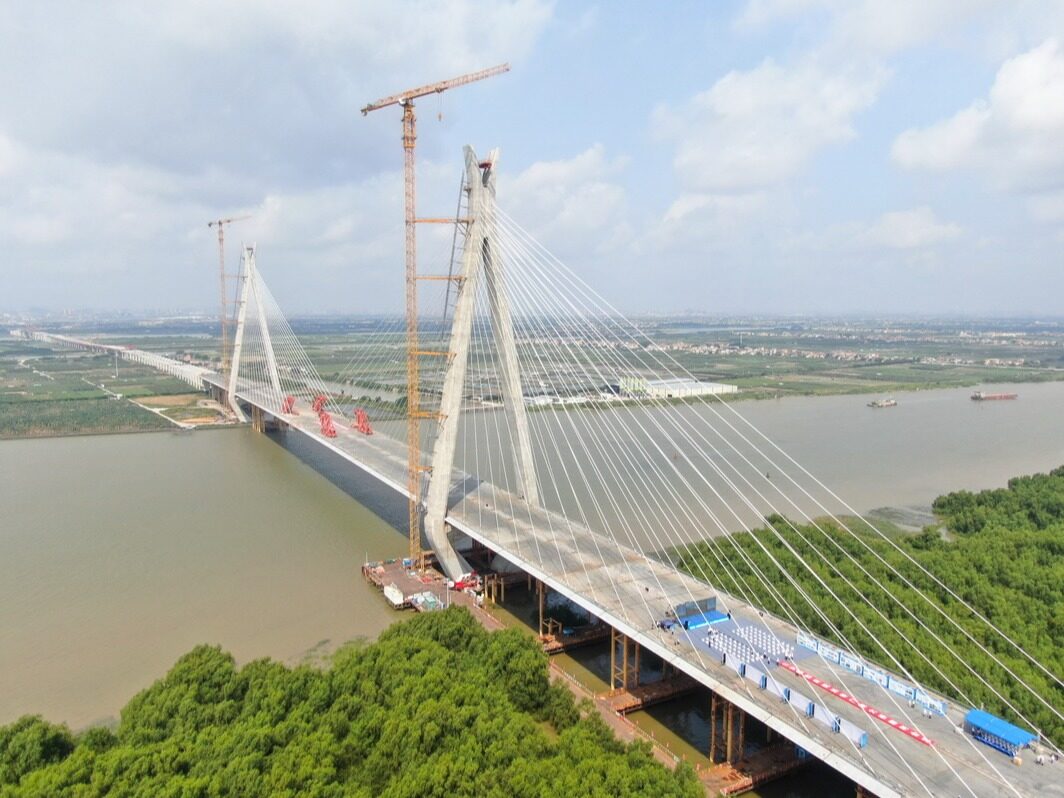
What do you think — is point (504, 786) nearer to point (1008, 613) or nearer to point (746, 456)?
point (1008, 613)

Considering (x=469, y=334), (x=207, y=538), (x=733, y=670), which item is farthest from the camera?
(x=207, y=538)

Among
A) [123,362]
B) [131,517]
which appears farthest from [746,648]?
[123,362]

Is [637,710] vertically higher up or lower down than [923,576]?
lower down

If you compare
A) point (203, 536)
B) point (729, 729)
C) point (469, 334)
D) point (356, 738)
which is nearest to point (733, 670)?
point (729, 729)

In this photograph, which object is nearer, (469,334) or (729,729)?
(729,729)

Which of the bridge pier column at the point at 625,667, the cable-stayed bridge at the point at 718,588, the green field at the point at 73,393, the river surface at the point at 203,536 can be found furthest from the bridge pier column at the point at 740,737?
the green field at the point at 73,393

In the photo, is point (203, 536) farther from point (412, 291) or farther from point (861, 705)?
point (861, 705)

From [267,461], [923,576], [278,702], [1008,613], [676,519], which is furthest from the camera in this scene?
[267,461]

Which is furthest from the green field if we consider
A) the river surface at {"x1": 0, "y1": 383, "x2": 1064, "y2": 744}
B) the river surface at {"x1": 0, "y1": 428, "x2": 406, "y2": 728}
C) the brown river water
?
the river surface at {"x1": 0, "y1": 428, "x2": 406, "y2": 728}
